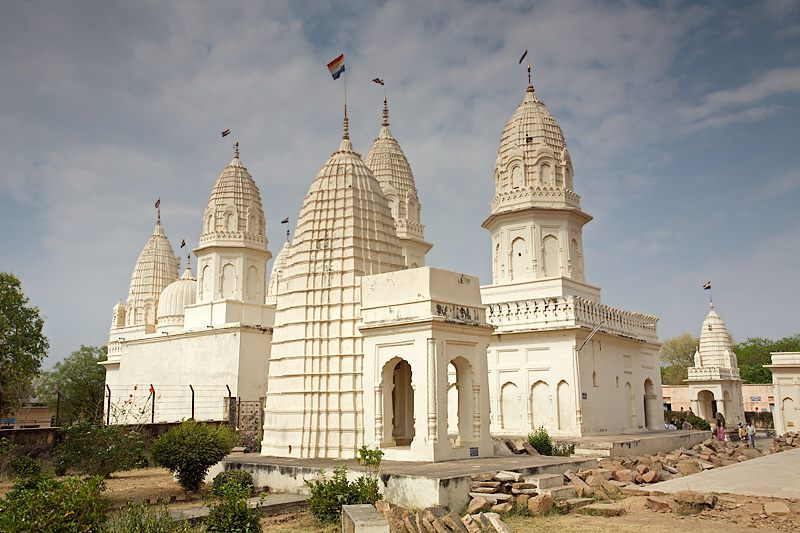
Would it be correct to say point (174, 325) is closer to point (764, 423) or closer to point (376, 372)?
point (376, 372)

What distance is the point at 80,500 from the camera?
9328mm

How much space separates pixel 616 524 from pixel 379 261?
10.3m

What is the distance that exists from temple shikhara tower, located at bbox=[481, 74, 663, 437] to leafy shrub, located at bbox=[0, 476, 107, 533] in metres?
18.4

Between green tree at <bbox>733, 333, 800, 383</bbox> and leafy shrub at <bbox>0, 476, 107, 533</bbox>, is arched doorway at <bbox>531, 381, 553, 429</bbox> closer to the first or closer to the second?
leafy shrub at <bbox>0, 476, 107, 533</bbox>

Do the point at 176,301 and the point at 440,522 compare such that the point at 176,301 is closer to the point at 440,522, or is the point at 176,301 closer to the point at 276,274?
the point at 276,274

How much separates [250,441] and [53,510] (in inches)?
624

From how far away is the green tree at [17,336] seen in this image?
1297 inches

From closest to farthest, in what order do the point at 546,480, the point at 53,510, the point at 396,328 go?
the point at 53,510
the point at 546,480
the point at 396,328

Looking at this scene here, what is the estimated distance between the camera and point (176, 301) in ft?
139

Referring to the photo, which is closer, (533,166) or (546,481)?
(546,481)

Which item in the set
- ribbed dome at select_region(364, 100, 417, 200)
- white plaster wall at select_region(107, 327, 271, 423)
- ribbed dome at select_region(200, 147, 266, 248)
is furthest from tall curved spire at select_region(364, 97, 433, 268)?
white plaster wall at select_region(107, 327, 271, 423)

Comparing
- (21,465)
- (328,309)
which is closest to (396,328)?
(328,309)

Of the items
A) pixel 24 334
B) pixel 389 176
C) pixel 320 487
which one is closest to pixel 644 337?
pixel 389 176

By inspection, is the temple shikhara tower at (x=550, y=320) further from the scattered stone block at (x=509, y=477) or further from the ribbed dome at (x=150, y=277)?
the ribbed dome at (x=150, y=277)
